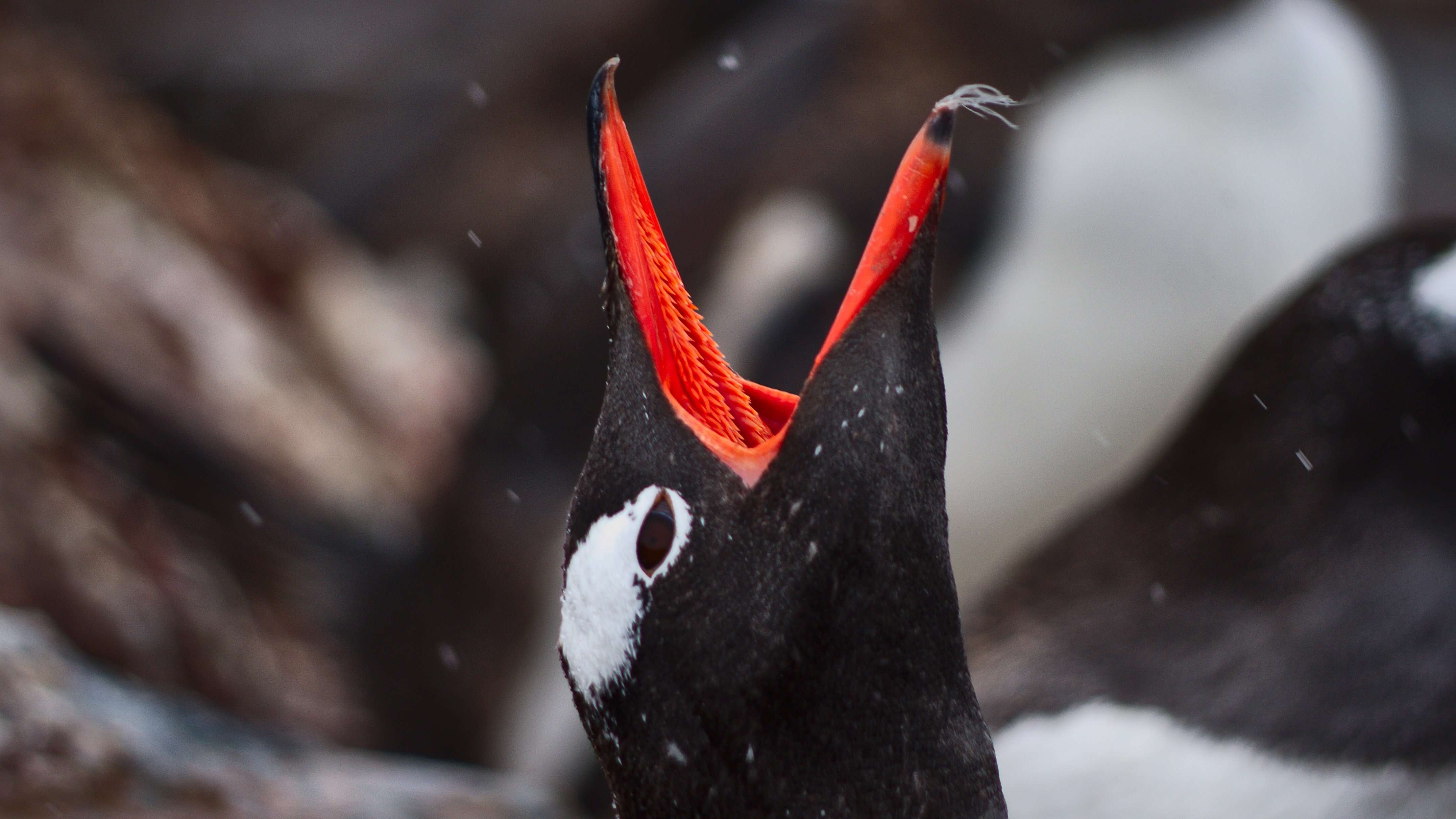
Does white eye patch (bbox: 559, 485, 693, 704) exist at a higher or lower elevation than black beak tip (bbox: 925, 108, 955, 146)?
lower

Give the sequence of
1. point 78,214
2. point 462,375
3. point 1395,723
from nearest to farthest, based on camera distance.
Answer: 1. point 1395,723
2. point 78,214
3. point 462,375

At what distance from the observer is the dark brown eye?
33.9 inches

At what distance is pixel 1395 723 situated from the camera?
1.53 m

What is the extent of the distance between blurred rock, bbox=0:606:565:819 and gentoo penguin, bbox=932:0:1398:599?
3.30 feet

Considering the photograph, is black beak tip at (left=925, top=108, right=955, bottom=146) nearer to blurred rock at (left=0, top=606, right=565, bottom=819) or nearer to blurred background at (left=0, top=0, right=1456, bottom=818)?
blurred rock at (left=0, top=606, right=565, bottom=819)

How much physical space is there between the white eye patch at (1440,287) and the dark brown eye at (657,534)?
113 centimetres

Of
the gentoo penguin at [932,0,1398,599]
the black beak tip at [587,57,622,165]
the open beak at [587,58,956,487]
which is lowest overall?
the open beak at [587,58,956,487]

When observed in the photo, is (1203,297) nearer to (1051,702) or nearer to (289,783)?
(1051,702)

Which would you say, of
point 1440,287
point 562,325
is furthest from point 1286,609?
point 562,325

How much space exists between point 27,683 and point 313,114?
10.3ft

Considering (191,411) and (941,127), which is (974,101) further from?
(191,411)

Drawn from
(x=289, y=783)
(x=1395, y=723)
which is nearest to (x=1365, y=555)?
(x=1395, y=723)

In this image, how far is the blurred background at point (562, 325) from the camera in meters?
2.37

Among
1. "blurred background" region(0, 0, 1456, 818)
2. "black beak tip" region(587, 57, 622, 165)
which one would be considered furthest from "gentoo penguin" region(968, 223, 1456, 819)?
"black beak tip" region(587, 57, 622, 165)
